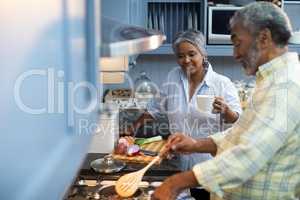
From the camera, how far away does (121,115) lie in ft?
9.81

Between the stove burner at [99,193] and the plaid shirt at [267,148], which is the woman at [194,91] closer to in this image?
the stove burner at [99,193]

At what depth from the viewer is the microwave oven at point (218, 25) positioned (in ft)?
11.7

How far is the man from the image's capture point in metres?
1.32

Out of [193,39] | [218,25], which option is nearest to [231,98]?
[193,39]

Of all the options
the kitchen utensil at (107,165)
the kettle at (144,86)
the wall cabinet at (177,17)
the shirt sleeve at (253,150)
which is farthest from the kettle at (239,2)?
the shirt sleeve at (253,150)

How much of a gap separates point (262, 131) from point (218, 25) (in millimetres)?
2370

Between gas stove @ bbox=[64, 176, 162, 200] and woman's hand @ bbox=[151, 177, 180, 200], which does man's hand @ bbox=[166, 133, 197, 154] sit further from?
woman's hand @ bbox=[151, 177, 180, 200]

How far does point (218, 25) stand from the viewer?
11.7 feet

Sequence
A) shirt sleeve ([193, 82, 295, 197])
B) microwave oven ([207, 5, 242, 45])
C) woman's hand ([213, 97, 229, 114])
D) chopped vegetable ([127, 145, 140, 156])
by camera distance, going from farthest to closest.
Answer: microwave oven ([207, 5, 242, 45])
chopped vegetable ([127, 145, 140, 156])
woman's hand ([213, 97, 229, 114])
shirt sleeve ([193, 82, 295, 197])

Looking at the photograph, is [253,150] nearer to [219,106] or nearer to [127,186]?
[127,186]

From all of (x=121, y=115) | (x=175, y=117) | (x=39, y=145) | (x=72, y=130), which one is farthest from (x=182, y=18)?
(x=39, y=145)

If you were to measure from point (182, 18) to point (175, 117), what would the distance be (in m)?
1.60

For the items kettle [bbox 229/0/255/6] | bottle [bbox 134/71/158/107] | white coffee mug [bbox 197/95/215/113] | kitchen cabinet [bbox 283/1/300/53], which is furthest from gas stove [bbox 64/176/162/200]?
kitchen cabinet [bbox 283/1/300/53]

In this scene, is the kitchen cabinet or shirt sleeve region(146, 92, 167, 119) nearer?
shirt sleeve region(146, 92, 167, 119)
